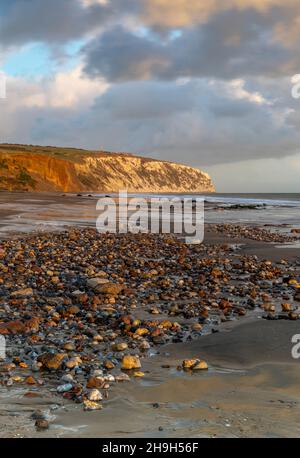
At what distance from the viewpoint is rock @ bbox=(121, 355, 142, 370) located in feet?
17.1

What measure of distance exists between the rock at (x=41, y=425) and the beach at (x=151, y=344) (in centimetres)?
3

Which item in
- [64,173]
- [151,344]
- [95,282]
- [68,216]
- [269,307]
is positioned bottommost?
[151,344]

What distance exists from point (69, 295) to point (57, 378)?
4.03 meters

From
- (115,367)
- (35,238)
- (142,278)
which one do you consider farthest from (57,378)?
(35,238)

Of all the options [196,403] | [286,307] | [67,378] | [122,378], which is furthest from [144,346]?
[286,307]

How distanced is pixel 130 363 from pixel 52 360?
34.2 inches

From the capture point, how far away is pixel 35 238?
56.7 ft

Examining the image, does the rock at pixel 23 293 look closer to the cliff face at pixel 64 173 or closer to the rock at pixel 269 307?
the rock at pixel 269 307

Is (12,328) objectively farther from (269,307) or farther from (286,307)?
(286,307)

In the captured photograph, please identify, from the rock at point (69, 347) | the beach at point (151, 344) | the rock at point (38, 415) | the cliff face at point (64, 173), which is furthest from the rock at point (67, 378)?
the cliff face at point (64, 173)

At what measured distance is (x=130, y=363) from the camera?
523 centimetres

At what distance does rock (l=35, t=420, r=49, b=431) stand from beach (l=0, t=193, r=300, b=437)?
0.03m
